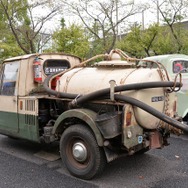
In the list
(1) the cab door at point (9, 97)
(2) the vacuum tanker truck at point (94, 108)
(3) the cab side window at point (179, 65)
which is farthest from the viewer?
(3) the cab side window at point (179, 65)

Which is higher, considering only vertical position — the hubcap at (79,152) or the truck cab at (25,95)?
the truck cab at (25,95)

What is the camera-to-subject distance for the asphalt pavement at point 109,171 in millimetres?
4211

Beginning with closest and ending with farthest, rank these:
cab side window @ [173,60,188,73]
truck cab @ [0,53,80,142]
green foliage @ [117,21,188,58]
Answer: truck cab @ [0,53,80,142] → cab side window @ [173,60,188,73] → green foliage @ [117,21,188,58]

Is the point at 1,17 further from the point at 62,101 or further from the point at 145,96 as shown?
the point at 145,96

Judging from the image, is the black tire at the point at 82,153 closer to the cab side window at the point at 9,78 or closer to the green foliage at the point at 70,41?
the cab side window at the point at 9,78

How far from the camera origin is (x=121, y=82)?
4164mm

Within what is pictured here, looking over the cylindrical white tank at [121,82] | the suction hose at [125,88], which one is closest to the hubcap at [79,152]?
the suction hose at [125,88]

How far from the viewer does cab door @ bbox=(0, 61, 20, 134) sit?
5523mm

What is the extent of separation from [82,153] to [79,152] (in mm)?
55

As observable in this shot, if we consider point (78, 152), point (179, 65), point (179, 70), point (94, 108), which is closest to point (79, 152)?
point (78, 152)

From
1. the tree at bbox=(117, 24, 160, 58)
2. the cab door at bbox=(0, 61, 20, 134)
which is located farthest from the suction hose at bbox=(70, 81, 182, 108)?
the tree at bbox=(117, 24, 160, 58)

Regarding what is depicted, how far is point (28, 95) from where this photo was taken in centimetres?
534

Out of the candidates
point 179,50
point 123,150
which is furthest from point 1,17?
point 123,150

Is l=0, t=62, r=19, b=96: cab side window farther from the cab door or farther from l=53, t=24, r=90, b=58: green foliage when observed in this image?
l=53, t=24, r=90, b=58: green foliage
